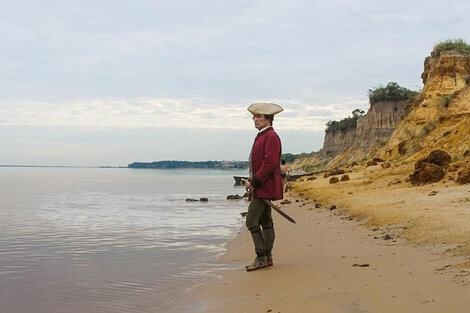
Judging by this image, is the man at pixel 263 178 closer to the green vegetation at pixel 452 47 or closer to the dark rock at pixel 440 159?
the dark rock at pixel 440 159

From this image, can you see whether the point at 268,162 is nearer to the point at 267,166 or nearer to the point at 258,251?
the point at 267,166

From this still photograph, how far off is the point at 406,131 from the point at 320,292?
35011 mm

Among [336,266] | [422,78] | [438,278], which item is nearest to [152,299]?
[336,266]

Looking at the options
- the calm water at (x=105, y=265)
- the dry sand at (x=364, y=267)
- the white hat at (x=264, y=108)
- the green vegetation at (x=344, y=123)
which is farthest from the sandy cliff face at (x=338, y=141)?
the white hat at (x=264, y=108)

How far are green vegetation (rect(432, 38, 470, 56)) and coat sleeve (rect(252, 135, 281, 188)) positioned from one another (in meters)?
37.7

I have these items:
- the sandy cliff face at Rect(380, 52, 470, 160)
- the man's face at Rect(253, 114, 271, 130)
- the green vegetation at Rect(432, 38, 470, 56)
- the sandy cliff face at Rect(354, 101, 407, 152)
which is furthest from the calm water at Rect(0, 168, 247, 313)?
the sandy cliff face at Rect(354, 101, 407, 152)

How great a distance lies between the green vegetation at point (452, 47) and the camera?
131ft

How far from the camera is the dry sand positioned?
4680mm

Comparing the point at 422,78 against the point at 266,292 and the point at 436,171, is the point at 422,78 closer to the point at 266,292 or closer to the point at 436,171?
the point at 436,171

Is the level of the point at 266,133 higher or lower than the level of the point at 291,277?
higher

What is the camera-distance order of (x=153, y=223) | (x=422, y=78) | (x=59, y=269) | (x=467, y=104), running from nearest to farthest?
(x=59, y=269) → (x=153, y=223) → (x=467, y=104) → (x=422, y=78)

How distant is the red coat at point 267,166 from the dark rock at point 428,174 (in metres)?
11.1

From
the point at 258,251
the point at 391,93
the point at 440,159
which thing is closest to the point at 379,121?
the point at 391,93

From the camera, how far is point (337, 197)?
18125 millimetres
